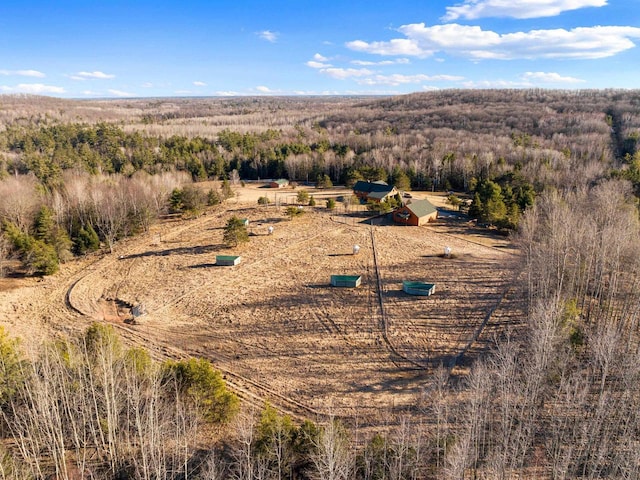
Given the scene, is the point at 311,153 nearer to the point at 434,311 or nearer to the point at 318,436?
the point at 434,311

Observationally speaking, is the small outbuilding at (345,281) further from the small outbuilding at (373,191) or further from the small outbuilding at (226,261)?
the small outbuilding at (373,191)

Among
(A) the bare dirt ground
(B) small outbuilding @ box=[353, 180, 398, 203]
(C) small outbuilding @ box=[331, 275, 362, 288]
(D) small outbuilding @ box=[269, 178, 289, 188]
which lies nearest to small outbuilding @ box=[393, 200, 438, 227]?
(A) the bare dirt ground

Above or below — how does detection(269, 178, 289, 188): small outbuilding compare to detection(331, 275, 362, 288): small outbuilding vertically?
above

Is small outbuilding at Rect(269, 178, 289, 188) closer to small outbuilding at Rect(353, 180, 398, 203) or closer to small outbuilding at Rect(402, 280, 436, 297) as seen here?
small outbuilding at Rect(353, 180, 398, 203)

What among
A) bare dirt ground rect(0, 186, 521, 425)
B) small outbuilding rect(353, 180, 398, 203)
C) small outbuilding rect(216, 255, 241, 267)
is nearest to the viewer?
bare dirt ground rect(0, 186, 521, 425)

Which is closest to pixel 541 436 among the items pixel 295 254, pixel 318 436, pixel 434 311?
pixel 318 436

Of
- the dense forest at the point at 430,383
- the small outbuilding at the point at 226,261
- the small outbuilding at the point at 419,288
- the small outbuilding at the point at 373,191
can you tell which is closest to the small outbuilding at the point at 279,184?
the dense forest at the point at 430,383
